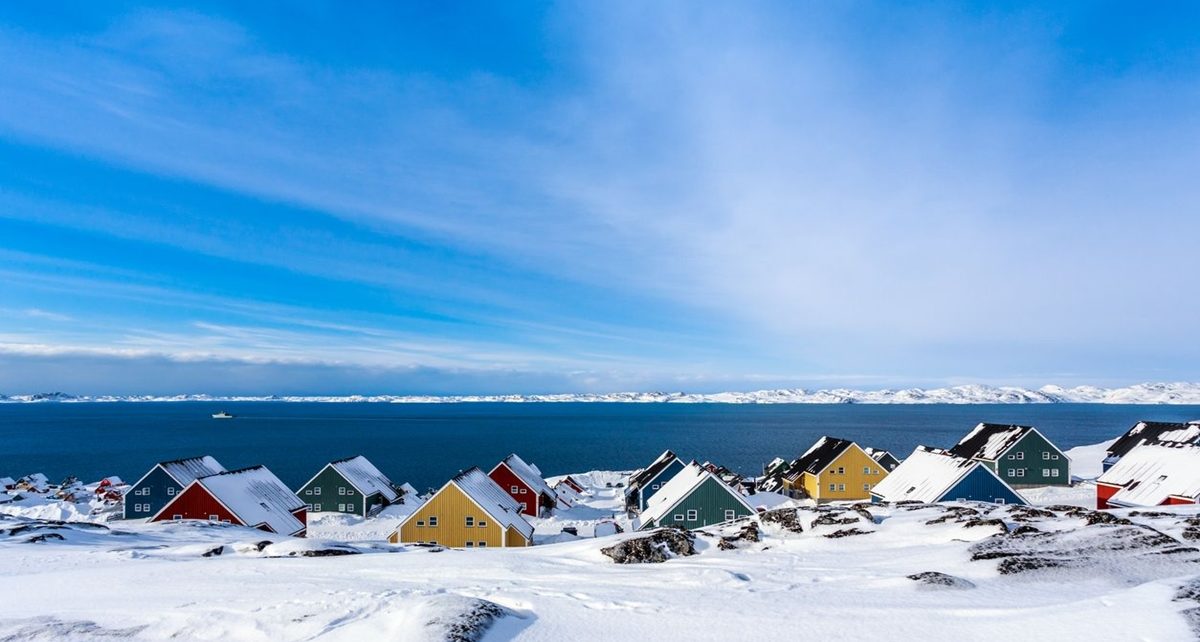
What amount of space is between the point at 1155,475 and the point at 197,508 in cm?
6805

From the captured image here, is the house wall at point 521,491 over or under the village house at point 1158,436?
under

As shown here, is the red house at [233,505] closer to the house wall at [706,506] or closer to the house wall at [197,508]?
the house wall at [197,508]

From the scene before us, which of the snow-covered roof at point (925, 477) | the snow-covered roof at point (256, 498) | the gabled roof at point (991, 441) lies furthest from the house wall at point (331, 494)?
the gabled roof at point (991, 441)

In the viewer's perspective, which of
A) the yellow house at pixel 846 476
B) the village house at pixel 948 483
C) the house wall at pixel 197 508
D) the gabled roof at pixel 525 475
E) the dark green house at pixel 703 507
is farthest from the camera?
the yellow house at pixel 846 476

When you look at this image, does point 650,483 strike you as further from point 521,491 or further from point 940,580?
point 940,580

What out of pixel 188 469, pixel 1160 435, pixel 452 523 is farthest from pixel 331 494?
pixel 1160 435

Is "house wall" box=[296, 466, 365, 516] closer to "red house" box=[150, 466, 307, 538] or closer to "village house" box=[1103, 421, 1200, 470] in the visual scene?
"red house" box=[150, 466, 307, 538]

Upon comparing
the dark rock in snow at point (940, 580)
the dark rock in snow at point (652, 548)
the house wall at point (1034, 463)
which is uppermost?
the dark rock in snow at point (940, 580)

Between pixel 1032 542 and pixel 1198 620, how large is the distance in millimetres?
8761

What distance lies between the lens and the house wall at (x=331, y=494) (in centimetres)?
6272

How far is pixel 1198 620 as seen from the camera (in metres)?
11.1

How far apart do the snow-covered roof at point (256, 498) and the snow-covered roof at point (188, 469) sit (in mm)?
7630

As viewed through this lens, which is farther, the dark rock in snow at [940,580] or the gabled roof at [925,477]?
the gabled roof at [925,477]

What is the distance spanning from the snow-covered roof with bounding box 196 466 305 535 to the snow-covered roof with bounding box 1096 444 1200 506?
61375mm
